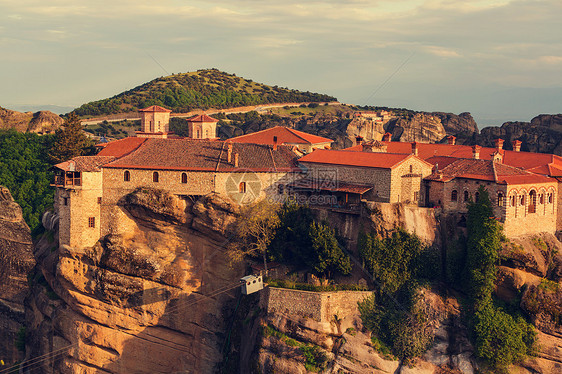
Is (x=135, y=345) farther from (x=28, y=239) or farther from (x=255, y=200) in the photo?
(x=28, y=239)

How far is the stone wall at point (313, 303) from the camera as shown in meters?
45.4

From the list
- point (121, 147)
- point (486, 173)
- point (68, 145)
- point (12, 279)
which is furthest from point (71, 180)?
point (486, 173)

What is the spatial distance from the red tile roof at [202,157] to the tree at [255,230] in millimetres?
4364

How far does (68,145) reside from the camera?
2621 inches

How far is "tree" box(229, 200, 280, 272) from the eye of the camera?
5109 cm

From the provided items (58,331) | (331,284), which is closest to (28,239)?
(58,331)

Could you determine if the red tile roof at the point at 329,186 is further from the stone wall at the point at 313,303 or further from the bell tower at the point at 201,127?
the bell tower at the point at 201,127

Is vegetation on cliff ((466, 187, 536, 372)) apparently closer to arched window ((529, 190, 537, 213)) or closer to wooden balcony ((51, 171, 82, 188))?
arched window ((529, 190, 537, 213))

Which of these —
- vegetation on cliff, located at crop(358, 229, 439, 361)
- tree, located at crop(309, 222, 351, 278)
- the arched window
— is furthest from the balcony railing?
the arched window

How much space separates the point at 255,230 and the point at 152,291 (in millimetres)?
11644

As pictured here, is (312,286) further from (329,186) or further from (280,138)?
(280,138)

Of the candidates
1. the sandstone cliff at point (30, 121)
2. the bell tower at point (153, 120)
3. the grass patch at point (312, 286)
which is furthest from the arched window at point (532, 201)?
the sandstone cliff at point (30, 121)

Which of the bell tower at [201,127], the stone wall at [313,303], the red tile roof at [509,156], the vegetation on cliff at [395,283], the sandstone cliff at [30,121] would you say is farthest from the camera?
the sandstone cliff at [30,121]

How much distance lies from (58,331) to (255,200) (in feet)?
74.4
